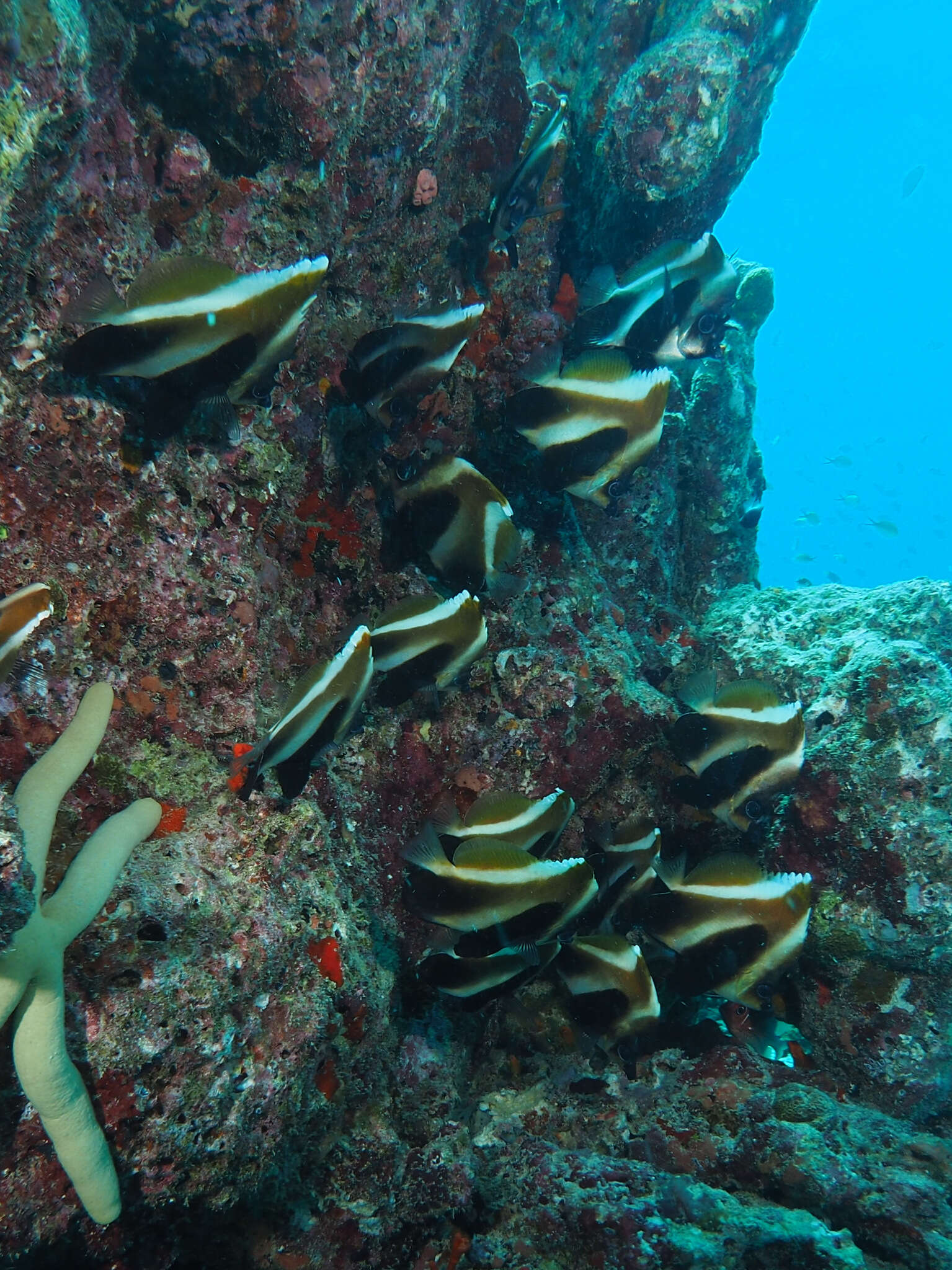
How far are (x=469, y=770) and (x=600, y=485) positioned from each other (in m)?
1.51

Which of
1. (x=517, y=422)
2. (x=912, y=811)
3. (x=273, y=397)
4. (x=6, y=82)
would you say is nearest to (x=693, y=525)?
(x=912, y=811)

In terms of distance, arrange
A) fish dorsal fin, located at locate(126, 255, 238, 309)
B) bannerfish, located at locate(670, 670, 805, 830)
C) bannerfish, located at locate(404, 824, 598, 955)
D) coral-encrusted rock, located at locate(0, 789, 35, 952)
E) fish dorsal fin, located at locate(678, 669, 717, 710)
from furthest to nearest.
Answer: fish dorsal fin, located at locate(678, 669, 717, 710) < bannerfish, located at locate(670, 670, 805, 830) < bannerfish, located at locate(404, 824, 598, 955) < fish dorsal fin, located at locate(126, 255, 238, 309) < coral-encrusted rock, located at locate(0, 789, 35, 952)

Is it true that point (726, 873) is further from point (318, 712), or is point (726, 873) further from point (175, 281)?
point (175, 281)

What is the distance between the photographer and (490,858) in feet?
7.16

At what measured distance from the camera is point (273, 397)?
8.66 ft

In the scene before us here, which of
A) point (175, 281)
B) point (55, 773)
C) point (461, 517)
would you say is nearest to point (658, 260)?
point (461, 517)

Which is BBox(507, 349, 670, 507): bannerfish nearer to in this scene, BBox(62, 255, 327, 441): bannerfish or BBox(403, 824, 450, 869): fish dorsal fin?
BBox(62, 255, 327, 441): bannerfish

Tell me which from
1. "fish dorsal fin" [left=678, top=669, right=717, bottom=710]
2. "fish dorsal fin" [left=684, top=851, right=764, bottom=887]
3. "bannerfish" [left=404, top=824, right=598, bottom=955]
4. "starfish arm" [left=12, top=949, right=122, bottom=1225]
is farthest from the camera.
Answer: "fish dorsal fin" [left=678, top=669, right=717, bottom=710]

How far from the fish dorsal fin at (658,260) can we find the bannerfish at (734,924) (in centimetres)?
279

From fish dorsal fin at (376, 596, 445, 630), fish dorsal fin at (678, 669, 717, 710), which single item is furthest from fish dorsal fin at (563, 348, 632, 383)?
fish dorsal fin at (678, 669, 717, 710)

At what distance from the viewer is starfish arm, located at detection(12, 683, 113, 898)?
1.68 m

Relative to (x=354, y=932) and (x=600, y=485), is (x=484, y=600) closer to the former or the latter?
(x=600, y=485)

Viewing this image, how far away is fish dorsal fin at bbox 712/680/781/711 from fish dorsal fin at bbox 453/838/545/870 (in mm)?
1560

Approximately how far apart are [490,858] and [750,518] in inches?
208
